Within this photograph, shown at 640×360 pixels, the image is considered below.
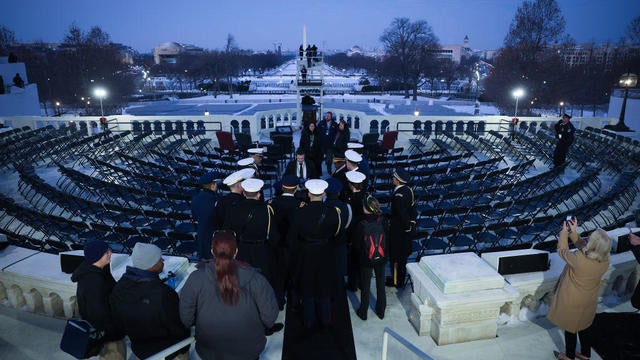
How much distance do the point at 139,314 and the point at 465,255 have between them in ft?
11.0

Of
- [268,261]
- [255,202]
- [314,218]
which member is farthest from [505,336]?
[255,202]

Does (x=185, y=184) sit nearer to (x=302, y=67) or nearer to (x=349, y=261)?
(x=349, y=261)

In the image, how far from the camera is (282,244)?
4793mm

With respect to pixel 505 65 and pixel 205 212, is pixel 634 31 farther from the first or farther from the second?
pixel 205 212

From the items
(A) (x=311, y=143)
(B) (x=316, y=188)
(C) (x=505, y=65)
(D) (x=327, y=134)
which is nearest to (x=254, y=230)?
(B) (x=316, y=188)

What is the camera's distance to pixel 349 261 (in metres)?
5.01

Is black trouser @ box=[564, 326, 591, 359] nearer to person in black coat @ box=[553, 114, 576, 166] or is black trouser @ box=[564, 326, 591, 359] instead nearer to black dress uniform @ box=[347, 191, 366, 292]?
black dress uniform @ box=[347, 191, 366, 292]

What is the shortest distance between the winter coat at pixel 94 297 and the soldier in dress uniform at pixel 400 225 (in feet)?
10.7

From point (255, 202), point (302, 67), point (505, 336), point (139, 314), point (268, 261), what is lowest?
point (505, 336)

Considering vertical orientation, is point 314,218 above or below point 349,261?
above

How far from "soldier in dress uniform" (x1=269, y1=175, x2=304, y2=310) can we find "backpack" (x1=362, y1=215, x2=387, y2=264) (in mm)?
875

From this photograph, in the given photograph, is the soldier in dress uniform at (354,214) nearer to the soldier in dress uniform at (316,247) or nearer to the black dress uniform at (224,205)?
the soldier in dress uniform at (316,247)

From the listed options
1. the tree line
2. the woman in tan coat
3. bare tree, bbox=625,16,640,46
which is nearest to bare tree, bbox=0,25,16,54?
the tree line

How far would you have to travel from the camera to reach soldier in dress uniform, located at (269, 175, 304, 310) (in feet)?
15.1
